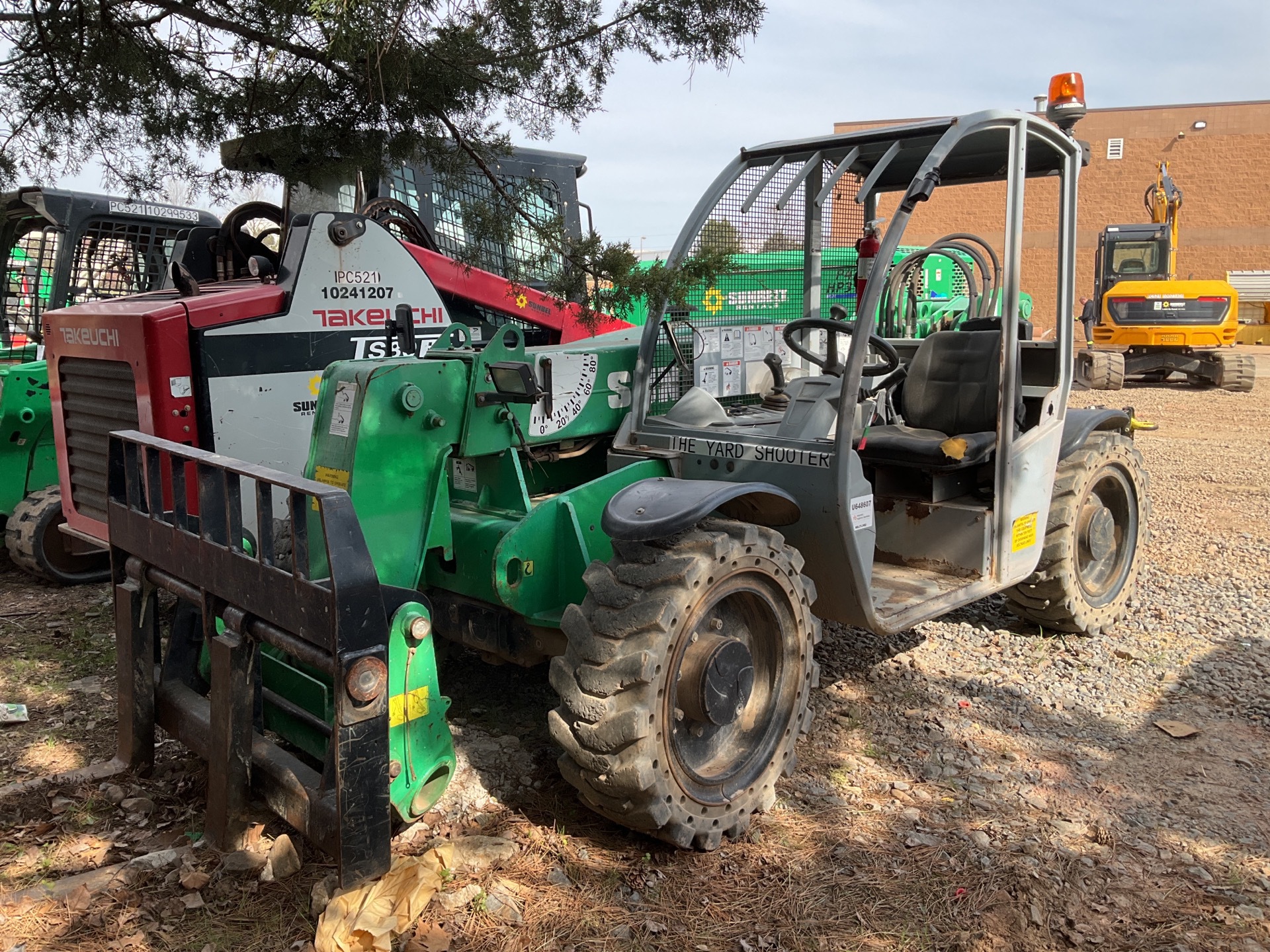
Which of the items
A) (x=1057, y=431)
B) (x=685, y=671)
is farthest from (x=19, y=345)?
(x=1057, y=431)

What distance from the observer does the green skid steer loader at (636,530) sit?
113 inches

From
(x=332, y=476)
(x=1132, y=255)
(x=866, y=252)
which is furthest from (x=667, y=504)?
(x=1132, y=255)

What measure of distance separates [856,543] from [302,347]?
10.2 ft

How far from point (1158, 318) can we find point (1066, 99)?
525 inches

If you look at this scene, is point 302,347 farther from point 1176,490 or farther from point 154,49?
point 1176,490

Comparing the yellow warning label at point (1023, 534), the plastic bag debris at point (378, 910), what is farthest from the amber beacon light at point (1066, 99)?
the plastic bag debris at point (378, 910)

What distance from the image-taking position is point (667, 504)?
320cm

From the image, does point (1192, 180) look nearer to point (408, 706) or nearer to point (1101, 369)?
point (1101, 369)

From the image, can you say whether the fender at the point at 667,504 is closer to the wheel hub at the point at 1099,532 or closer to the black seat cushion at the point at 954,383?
the black seat cushion at the point at 954,383

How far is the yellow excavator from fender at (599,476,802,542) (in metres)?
14.1

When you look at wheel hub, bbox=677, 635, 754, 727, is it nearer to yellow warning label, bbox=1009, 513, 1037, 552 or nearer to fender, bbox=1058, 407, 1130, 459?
yellow warning label, bbox=1009, 513, 1037, 552

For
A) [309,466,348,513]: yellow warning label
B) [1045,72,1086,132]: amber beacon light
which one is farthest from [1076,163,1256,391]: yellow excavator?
[309,466,348,513]: yellow warning label

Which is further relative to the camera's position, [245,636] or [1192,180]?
[1192,180]

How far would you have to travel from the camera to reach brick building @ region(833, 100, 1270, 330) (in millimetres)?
30781
